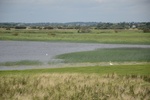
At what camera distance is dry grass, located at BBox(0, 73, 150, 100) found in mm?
18688

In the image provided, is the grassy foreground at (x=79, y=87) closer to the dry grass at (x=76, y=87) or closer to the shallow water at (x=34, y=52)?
the dry grass at (x=76, y=87)

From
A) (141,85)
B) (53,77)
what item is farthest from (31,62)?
(141,85)

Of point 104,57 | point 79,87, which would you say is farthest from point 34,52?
point 79,87

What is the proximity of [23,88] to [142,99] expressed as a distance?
8.07 metres

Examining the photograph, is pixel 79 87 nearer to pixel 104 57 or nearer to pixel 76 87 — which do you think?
pixel 76 87

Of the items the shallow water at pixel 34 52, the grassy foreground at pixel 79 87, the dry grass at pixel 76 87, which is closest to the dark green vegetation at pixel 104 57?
the shallow water at pixel 34 52

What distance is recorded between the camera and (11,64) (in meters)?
40.6

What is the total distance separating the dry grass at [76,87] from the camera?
18.7 m

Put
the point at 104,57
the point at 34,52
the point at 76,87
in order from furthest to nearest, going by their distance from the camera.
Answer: the point at 34,52 → the point at 104,57 → the point at 76,87

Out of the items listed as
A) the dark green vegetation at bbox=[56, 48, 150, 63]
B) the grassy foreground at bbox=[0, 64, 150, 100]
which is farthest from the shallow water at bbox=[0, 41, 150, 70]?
the grassy foreground at bbox=[0, 64, 150, 100]

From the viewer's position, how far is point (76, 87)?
21.2 meters

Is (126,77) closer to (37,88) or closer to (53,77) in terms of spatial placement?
(53,77)

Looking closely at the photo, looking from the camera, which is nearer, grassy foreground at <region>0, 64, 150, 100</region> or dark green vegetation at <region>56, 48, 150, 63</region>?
grassy foreground at <region>0, 64, 150, 100</region>

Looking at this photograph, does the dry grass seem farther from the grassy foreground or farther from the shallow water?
the shallow water
